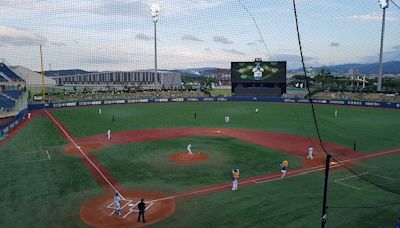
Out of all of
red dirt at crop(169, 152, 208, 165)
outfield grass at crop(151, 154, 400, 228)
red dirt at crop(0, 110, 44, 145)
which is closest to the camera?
outfield grass at crop(151, 154, 400, 228)

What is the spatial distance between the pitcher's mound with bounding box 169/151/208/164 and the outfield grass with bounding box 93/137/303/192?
1.49 feet

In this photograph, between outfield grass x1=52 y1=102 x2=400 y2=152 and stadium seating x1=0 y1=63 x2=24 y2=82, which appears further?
stadium seating x1=0 y1=63 x2=24 y2=82

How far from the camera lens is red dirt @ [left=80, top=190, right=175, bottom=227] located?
43.1ft

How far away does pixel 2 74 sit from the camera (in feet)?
197

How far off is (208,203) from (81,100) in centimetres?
5217

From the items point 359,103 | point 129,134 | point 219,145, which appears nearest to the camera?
point 219,145

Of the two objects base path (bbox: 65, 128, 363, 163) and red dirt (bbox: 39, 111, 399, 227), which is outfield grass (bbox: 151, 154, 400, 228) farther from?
base path (bbox: 65, 128, 363, 163)

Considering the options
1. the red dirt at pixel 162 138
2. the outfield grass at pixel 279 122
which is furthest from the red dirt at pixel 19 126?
the red dirt at pixel 162 138

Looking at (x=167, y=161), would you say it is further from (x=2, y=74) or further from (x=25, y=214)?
(x=2, y=74)

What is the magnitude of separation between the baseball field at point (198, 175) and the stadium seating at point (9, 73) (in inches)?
1274

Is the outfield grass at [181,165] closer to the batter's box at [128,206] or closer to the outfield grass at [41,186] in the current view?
the batter's box at [128,206]

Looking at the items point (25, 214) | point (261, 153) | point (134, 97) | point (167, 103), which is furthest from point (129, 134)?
point (134, 97)

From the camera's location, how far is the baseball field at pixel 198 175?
537 inches

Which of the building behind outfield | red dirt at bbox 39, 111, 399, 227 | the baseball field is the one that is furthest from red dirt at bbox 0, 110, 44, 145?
the building behind outfield
